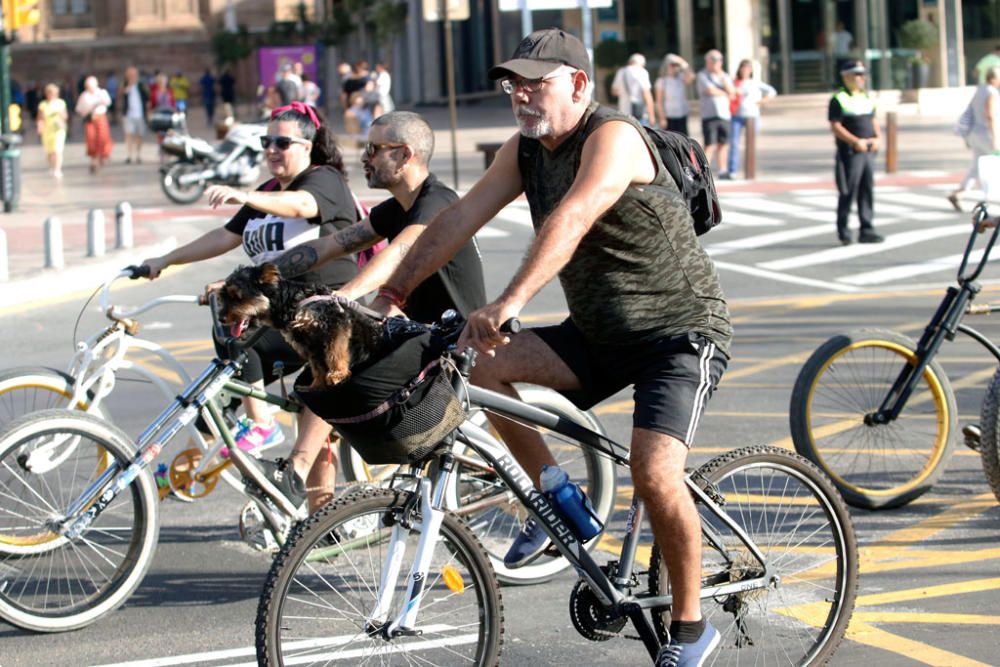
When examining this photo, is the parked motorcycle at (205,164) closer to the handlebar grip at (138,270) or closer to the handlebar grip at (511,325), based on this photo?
the handlebar grip at (138,270)

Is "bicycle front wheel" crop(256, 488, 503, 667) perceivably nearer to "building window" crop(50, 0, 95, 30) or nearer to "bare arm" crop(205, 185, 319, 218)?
"bare arm" crop(205, 185, 319, 218)

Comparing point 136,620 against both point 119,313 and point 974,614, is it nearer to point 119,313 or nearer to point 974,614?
point 119,313

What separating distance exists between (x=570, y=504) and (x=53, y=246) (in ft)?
41.7

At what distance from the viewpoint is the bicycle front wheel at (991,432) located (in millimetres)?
6176

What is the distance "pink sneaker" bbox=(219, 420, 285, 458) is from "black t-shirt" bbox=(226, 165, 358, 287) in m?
0.68

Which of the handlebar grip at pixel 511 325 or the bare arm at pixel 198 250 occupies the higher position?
the bare arm at pixel 198 250

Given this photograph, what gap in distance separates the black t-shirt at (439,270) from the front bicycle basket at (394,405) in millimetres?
1486

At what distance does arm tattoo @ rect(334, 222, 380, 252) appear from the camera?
532 centimetres

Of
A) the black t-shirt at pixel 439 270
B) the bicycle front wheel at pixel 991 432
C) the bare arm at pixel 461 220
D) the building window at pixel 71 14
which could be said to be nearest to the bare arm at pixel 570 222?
the bare arm at pixel 461 220

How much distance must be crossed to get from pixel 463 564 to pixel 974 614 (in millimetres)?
2101

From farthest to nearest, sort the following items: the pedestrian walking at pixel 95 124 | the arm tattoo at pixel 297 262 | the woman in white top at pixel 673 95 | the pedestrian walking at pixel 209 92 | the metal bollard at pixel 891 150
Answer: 1. the pedestrian walking at pixel 209 92
2. the pedestrian walking at pixel 95 124
3. the woman in white top at pixel 673 95
4. the metal bollard at pixel 891 150
5. the arm tattoo at pixel 297 262

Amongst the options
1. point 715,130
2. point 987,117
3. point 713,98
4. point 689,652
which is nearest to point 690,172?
point 689,652

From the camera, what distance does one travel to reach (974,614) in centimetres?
526

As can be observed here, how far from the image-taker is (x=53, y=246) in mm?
15945
